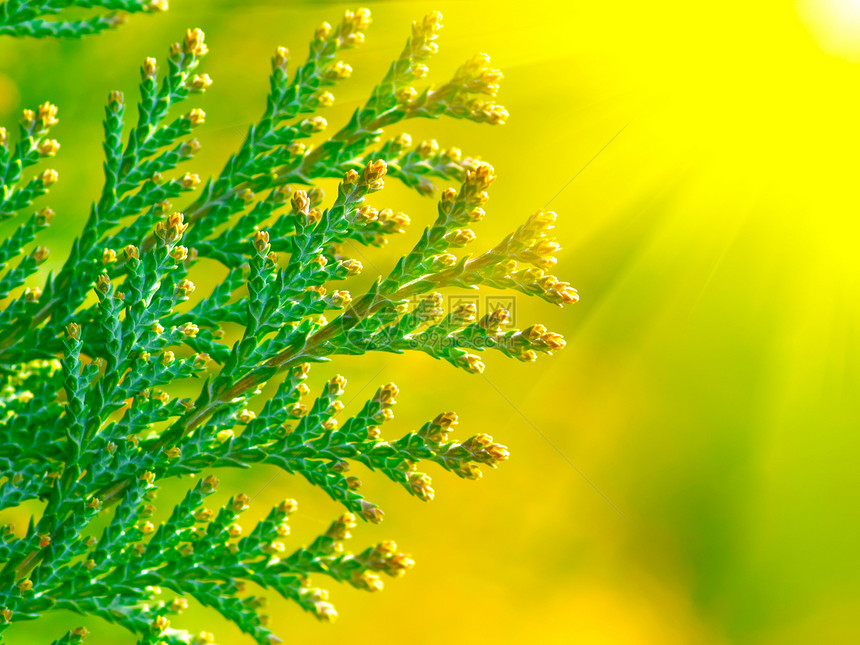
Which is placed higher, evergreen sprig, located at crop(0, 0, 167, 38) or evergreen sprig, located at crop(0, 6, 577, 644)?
evergreen sprig, located at crop(0, 0, 167, 38)

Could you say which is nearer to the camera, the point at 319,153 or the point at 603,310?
the point at 319,153

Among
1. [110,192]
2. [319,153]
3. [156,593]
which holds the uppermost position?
[319,153]

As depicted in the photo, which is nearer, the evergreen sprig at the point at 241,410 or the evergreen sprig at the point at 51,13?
the evergreen sprig at the point at 241,410

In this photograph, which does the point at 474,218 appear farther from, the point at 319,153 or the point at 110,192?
the point at 110,192

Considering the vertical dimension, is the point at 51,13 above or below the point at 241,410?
above

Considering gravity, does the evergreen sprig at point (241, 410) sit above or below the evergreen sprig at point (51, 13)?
below

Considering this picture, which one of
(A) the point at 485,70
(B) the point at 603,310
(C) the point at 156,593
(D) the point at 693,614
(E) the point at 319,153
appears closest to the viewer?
(C) the point at 156,593

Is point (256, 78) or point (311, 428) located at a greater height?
point (256, 78)

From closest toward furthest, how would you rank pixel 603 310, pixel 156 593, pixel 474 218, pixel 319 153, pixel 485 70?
pixel 474 218
pixel 156 593
pixel 485 70
pixel 319 153
pixel 603 310

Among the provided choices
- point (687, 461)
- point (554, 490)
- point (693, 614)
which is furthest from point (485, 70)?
point (693, 614)

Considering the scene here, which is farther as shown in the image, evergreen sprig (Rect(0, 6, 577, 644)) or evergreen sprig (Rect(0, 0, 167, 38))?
evergreen sprig (Rect(0, 0, 167, 38))

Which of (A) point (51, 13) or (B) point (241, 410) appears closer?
(B) point (241, 410)
